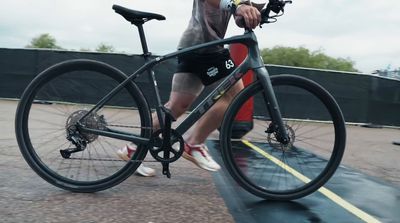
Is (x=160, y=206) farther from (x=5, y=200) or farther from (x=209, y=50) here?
(x=209, y=50)

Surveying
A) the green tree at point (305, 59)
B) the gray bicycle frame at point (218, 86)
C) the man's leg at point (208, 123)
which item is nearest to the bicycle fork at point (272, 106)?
the gray bicycle frame at point (218, 86)

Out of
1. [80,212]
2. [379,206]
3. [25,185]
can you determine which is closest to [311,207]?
[379,206]

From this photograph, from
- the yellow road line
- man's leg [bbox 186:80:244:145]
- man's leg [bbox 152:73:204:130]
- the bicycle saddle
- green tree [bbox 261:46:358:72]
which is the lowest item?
the yellow road line

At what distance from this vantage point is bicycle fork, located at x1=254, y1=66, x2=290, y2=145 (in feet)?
10.5

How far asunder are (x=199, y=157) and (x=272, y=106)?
0.77m

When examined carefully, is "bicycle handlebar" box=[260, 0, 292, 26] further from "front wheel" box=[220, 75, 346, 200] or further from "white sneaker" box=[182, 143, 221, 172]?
"white sneaker" box=[182, 143, 221, 172]

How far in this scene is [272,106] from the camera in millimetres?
3219

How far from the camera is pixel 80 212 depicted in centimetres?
279

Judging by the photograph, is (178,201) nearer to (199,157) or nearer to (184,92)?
(199,157)

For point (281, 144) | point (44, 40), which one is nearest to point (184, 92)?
point (281, 144)

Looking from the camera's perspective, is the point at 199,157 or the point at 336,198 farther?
the point at 199,157

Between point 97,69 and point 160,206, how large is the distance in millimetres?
1048

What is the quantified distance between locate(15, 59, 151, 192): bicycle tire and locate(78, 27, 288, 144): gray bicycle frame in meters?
0.06

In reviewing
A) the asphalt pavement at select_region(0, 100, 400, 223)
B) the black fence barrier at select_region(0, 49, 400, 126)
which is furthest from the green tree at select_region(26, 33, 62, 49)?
the asphalt pavement at select_region(0, 100, 400, 223)
